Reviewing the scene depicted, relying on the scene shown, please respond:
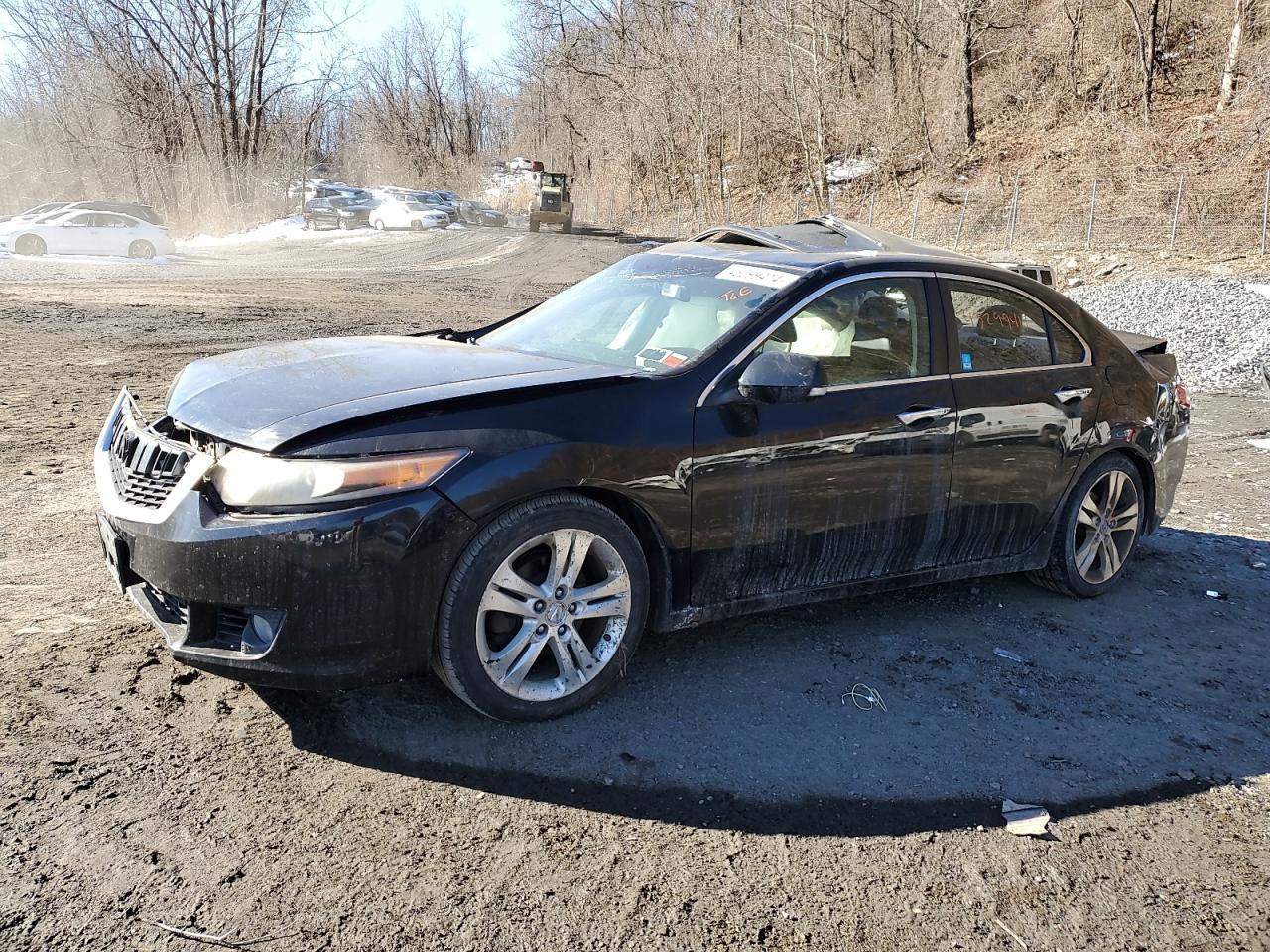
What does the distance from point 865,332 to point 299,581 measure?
8.37ft

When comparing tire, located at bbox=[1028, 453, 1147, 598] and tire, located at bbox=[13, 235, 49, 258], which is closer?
tire, located at bbox=[1028, 453, 1147, 598]

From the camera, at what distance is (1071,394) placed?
4.91 m

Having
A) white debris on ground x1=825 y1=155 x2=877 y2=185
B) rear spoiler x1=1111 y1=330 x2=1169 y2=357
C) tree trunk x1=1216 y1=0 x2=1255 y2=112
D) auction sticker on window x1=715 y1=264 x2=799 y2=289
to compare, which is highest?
tree trunk x1=1216 y1=0 x2=1255 y2=112

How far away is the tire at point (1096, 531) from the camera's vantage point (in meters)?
5.08

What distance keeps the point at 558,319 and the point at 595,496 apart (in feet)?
4.79

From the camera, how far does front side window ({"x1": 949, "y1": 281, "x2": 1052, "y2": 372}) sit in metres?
4.65

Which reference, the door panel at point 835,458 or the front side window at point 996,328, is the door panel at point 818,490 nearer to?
the door panel at point 835,458

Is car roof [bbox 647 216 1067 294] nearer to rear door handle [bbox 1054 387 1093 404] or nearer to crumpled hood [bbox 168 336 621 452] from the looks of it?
rear door handle [bbox 1054 387 1093 404]

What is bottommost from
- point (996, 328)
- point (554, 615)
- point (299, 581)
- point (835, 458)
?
point (554, 615)

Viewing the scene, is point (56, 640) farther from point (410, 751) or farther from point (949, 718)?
point (949, 718)

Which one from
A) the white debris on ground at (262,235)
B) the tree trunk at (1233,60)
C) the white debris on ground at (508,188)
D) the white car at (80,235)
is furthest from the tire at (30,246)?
the white debris on ground at (508,188)

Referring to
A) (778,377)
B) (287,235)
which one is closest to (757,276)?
(778,377)

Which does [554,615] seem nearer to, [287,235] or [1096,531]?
[1096,531]

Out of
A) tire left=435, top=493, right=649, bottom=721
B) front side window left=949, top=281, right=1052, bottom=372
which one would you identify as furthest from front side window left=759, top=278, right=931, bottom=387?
tire left=435, top=493, right=649, bottom=721
